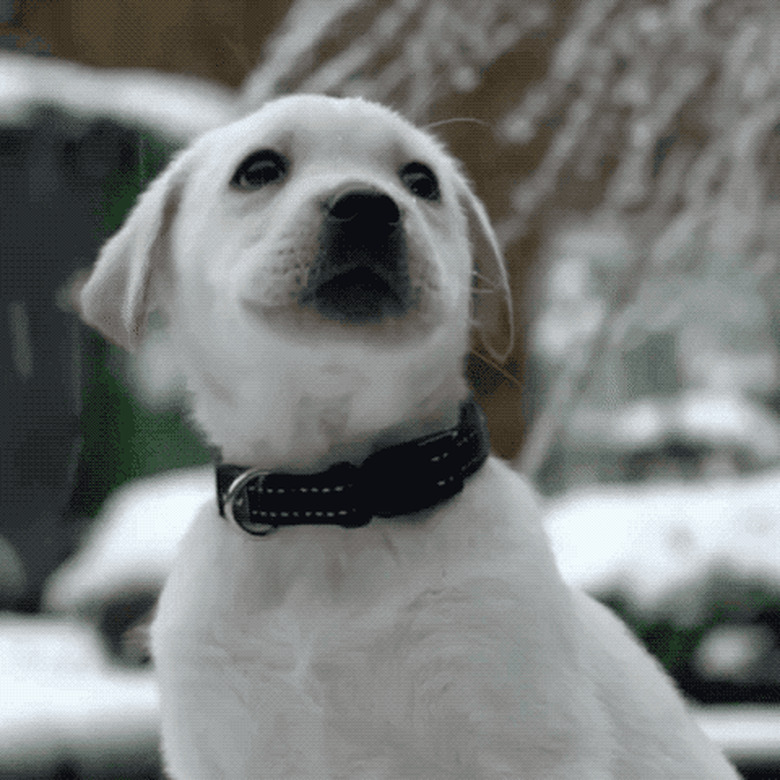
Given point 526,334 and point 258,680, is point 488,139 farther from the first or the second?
point 258,680

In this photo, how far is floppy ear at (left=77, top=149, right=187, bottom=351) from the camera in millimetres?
774

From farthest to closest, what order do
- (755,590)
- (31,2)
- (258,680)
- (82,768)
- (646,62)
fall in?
1. (31,2)
2. (646,62)
3. (755,590)
4. (82,768)
5. (258,680)

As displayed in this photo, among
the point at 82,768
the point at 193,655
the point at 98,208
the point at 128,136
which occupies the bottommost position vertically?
the point at 82,768

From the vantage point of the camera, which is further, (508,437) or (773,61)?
(508,437)

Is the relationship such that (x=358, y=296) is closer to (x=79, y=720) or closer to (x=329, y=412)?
(x=329, y=412)

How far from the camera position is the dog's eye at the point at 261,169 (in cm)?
76

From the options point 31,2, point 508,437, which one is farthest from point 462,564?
point 31,2

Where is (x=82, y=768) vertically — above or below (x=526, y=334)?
below

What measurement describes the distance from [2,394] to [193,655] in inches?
59.1

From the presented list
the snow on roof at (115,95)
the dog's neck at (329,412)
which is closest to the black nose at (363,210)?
the dog's neck at (329,412)

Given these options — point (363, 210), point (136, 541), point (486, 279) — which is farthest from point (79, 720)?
point (363, 210)

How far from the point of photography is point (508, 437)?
2.01 meters

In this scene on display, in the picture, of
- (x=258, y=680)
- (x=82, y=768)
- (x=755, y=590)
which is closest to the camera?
(x=258, y=680)

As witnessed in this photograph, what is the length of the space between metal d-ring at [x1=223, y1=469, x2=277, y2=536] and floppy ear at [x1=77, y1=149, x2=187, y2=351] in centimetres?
17
